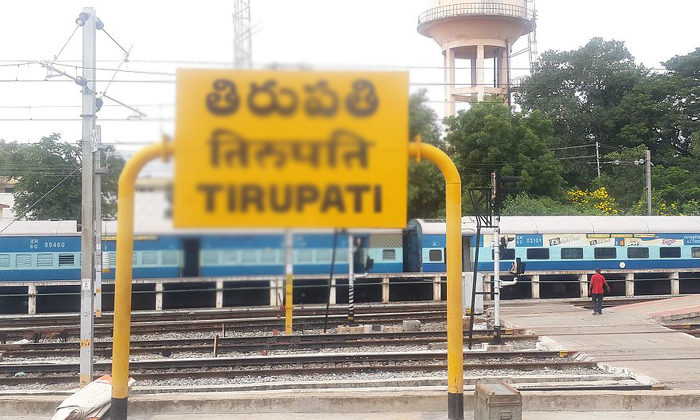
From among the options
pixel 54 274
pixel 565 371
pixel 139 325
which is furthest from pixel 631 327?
pixel 54 274

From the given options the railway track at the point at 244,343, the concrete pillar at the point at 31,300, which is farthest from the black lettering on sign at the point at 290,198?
the concrete pillar at the point at 31,300

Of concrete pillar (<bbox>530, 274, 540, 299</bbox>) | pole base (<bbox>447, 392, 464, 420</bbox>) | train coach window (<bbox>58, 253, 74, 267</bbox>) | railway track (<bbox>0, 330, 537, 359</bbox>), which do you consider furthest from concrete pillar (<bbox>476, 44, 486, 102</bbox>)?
train coach window (<bbox>58, 253, 74, 267</bbox>)

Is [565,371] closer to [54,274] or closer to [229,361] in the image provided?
[229,361]

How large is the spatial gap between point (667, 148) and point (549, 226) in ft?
63.6

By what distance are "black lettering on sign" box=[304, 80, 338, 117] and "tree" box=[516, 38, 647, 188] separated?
27.3m

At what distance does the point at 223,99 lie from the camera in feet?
9.21

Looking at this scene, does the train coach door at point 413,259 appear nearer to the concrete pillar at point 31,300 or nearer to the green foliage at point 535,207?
the green foliage at point 535,207

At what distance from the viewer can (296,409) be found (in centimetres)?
837

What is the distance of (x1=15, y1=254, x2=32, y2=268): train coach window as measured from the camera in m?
21.1

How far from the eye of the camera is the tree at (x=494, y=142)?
6.02m

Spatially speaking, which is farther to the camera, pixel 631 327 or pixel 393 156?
pixel 631 327

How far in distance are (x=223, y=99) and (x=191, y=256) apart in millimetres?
719

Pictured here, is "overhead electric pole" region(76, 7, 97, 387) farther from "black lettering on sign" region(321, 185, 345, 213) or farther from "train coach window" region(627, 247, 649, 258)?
"train coach window" region(627, 247, 649, 258)

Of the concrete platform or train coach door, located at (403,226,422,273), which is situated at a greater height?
train coach door, located at (403,226,422,273)
